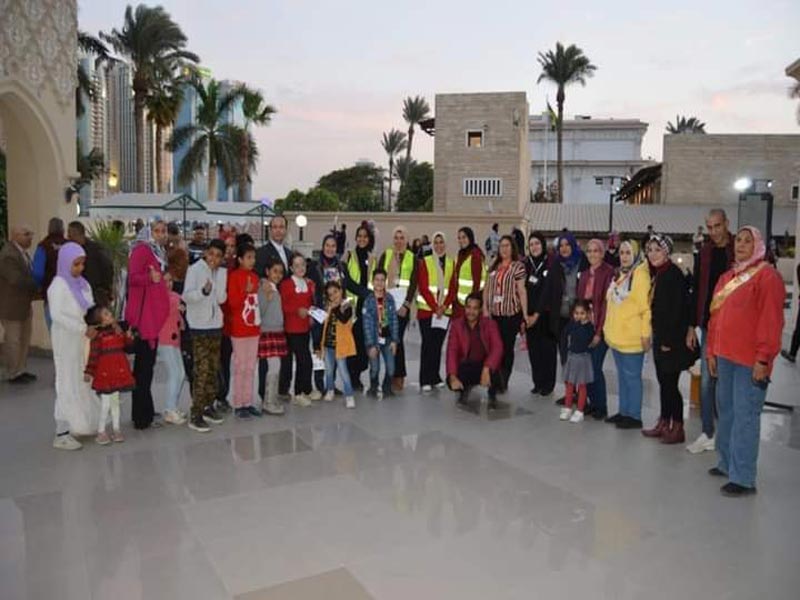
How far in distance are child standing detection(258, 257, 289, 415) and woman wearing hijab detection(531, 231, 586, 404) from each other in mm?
2652

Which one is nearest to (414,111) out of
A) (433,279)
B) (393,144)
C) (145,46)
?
(393,144)

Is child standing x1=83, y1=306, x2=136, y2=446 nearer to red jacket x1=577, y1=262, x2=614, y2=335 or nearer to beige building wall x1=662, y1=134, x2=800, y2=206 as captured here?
red jacket x1=577, y1=262, x2=614, y2=335

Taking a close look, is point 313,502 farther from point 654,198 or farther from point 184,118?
point 184,118

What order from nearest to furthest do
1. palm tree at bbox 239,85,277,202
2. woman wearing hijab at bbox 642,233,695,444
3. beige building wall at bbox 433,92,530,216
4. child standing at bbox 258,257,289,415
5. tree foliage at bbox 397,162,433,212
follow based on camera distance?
woman wearing hijab at bbox 642,233,695,444
child standing at bbox 258,257,289,415
beige building wall at bbox 433,92,530,216
palm tree at bbox 239,85,277,202
tree foliage at bbox 397,162,433,212

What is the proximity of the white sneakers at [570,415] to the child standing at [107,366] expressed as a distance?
386 cm

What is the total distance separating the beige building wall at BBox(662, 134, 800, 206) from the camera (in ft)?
105

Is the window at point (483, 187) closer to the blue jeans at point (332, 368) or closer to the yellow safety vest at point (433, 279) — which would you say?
the yellow safety vest at point (433, 279)

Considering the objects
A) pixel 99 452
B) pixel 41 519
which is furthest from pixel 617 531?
pixel 99 452

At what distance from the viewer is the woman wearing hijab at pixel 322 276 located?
22.5 feet

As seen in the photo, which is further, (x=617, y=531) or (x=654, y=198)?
(x=654, y=198)

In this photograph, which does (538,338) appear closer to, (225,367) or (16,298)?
(225,367)

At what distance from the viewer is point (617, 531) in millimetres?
3900

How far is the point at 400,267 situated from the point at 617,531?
4.21 meters

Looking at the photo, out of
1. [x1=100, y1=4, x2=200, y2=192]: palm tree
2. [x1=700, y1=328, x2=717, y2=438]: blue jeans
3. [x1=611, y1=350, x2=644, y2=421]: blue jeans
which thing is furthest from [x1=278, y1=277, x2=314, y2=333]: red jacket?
[x1=100, y1=4, x2=200, y2=192]: palm tree
